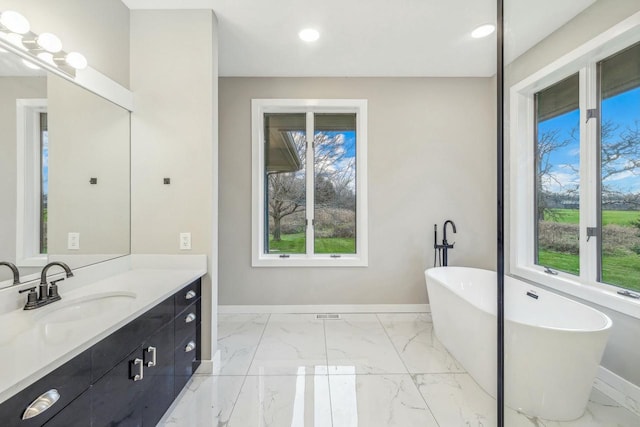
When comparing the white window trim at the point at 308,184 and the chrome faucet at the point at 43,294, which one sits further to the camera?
the white window trim at the point at 308,184

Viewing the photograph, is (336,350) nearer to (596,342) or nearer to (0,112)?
(596,342)

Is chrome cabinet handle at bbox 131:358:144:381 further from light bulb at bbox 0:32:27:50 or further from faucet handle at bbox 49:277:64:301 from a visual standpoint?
light bulb at bbox 0:32:27:50

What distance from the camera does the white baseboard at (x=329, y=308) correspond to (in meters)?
3.10

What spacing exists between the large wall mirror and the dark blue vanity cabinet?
2.06 ft

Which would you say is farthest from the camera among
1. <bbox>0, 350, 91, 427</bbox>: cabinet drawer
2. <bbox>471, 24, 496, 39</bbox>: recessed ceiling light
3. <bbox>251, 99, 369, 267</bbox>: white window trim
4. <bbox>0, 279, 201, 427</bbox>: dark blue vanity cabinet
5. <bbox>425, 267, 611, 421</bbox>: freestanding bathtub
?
<bbox>251, 99, 369, 267</bbox>: white window trim

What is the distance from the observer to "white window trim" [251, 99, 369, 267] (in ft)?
10.2

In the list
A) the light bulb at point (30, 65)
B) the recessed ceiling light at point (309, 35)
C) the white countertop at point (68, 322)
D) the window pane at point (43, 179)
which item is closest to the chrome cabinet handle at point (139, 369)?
the white countertop at point (68, 322)

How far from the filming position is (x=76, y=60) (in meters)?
1.55

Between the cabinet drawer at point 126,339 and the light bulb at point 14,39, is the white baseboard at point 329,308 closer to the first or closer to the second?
the cabinet drawer at point 126,339

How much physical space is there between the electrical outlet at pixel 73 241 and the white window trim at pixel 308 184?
1597 mm

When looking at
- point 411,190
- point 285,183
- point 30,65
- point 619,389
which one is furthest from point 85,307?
point 411,190

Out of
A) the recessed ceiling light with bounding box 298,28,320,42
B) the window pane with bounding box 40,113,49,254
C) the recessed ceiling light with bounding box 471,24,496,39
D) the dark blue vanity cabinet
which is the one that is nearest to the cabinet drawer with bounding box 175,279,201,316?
the dark blue vanity cabinet

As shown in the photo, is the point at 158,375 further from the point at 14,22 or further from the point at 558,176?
the point at 558,176

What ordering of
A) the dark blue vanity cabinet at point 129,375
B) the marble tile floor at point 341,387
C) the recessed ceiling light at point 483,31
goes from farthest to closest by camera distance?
1. the recessed ceiling light at point 483,31
2. the marble tile floor at point 341,387
3. the dark blue vanity cabinet at point 129,375
